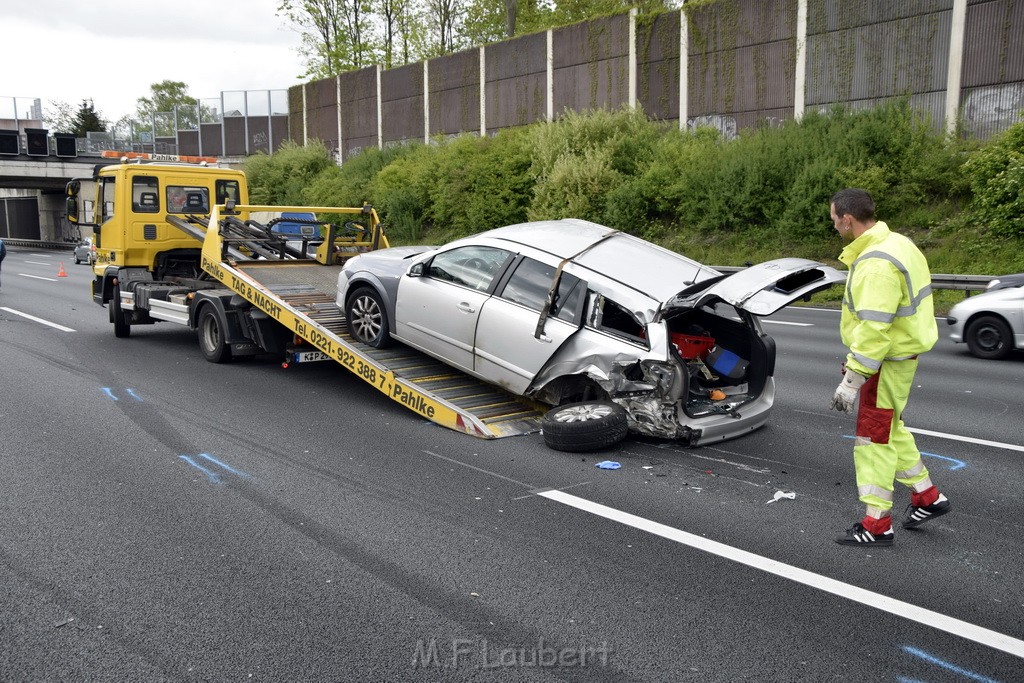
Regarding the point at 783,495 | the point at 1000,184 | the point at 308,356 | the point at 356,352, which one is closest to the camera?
the point at 783,495

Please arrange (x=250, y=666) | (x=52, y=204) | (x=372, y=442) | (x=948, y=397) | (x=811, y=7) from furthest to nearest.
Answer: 1. (x=52, y=204)
2. (x=811, y=7)
3. (x=948, y=397)
4. (x=372, y=442)
5. (x=250, y=666)

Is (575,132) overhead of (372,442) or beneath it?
overhead

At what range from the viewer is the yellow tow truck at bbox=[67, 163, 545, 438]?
811 cm

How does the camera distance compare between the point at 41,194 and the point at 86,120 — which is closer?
the point at 41,194

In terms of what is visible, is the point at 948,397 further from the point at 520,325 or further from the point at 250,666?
the point at 250,666

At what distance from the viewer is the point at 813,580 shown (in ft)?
15.1

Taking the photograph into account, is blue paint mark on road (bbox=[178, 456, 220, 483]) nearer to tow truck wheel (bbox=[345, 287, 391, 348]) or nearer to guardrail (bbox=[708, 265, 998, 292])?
tow truck wheel (bbox=[345, 287, 391, 348])

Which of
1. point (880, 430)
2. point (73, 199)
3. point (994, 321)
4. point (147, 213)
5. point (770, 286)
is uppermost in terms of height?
point (73, 199)

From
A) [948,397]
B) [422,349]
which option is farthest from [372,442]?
[948,397]

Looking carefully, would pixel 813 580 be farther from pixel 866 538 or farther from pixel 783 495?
pixel 783 495

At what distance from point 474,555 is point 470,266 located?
372 cm

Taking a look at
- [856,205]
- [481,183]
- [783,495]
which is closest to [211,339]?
[783,495]

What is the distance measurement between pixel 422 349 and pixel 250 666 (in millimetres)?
4872

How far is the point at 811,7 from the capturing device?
24797 mm
